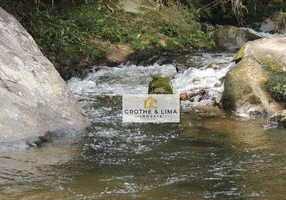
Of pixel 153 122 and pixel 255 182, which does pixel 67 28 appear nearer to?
pixel 153 122

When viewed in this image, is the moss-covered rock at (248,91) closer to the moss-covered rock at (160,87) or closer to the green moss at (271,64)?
the green moss at (271,64)

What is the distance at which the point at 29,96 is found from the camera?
703 cm

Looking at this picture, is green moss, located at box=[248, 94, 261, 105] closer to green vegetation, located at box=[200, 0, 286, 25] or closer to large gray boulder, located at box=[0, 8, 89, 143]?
large gray boulder, located at box=[0, 8, 89, 143]

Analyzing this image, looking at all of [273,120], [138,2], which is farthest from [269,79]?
[138,2]

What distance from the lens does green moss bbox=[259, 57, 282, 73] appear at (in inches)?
374

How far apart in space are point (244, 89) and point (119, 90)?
Result: 9.07 feet

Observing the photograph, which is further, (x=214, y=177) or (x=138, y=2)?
(x=138, y=2)

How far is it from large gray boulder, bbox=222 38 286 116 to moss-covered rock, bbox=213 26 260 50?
4.39 meters

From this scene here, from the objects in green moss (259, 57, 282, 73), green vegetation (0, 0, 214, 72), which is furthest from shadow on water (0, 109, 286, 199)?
green vegetation (0, 0, 214, 72)

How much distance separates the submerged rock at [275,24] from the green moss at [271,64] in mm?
7764

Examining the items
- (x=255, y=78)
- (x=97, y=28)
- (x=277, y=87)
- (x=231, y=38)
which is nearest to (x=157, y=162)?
(x=277, y=87)

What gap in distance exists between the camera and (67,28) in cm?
1289

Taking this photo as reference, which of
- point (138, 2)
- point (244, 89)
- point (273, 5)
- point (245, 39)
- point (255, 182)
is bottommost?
point (255, 182)

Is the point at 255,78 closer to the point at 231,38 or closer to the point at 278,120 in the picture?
the point at 278,120
